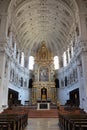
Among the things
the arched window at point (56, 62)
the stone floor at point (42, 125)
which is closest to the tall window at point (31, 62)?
the arched window at point (56, 62)

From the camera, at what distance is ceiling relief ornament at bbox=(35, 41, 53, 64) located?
109ft

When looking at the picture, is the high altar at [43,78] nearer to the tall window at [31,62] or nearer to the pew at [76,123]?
the tall window at [31,62]

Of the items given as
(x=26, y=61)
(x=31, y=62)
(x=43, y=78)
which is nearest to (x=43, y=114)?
(x=43, y=78)

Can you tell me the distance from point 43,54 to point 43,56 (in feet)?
1.57

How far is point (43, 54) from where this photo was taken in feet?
111

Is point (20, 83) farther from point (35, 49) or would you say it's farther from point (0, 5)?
point (0, 5)

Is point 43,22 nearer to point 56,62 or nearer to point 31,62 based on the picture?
point 56,62

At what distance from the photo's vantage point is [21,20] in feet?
84.5

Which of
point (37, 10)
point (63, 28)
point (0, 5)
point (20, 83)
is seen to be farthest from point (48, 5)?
point (20, 83)

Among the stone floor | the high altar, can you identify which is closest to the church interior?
the high altar

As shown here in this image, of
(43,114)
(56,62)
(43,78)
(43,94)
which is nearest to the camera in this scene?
(43,114)

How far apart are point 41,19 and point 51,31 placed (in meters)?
4.60

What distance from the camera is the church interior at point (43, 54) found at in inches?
758

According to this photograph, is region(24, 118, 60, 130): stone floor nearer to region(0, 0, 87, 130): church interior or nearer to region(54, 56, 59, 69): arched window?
region(0, 0, 87, 130): church interior
